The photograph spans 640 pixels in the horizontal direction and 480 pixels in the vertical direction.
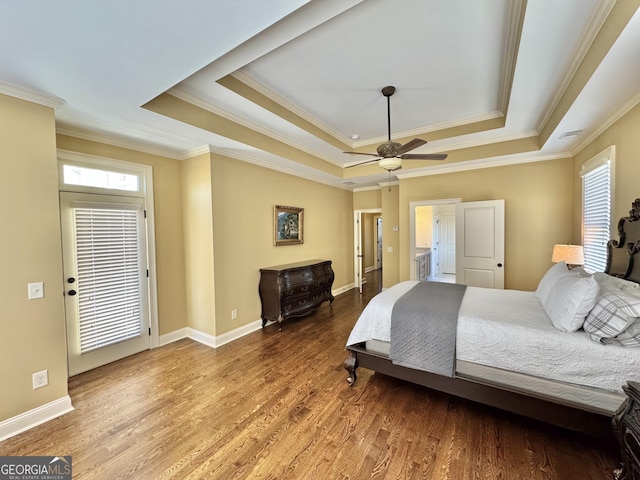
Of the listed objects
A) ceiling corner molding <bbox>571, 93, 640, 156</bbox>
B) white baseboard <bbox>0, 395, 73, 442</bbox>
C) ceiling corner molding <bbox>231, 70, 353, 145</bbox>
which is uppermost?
ceiling corner molding <bbox>231, 70, 353, 145</bbox>

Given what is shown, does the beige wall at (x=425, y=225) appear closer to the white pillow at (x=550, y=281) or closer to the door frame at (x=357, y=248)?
the door frame at (x=357, y=248)

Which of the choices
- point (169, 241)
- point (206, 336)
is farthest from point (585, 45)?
point (206, 336)

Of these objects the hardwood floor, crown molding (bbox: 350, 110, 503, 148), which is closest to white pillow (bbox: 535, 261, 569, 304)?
the hardwood floor

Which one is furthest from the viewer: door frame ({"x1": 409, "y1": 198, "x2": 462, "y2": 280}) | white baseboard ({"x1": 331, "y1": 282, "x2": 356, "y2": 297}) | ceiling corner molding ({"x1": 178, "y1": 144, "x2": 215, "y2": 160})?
white baseboard ({"x1": 331, "y1": 282, "x2": 356, "y2": 297})

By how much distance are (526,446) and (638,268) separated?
1651mm

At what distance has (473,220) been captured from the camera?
441cm

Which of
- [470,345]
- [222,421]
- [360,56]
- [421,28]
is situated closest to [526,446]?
[470,345]

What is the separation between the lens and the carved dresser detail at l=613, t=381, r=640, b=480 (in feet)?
3.84

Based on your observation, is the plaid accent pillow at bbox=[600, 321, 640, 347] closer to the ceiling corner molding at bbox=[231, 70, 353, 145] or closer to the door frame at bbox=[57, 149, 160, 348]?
the ceiling corner molding at bbox=[231, 70, 353, 145]

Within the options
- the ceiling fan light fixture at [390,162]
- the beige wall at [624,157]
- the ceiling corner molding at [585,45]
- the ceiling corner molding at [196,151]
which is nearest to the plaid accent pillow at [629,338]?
the beige wall at [624,157]

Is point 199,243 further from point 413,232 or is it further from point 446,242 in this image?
point 446,242

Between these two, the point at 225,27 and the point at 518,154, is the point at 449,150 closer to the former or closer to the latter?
the point at 518,154

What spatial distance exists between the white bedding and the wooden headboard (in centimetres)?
70

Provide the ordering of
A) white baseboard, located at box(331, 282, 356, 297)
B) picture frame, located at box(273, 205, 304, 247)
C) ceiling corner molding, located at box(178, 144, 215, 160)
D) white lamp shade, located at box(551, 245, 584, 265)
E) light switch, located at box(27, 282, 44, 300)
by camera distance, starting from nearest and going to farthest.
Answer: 1. light switch, located at box(27, 282, 44, 300)
2. white lamp shade, located at box(551, 245, 584, 265)
3. ceiling corner molding, located at box(178, 144, 215, 160)
4. picture frame, located at box(273, 205, 304, 247)
5. white baseboard, located at box(331, 282, 356, 297)
